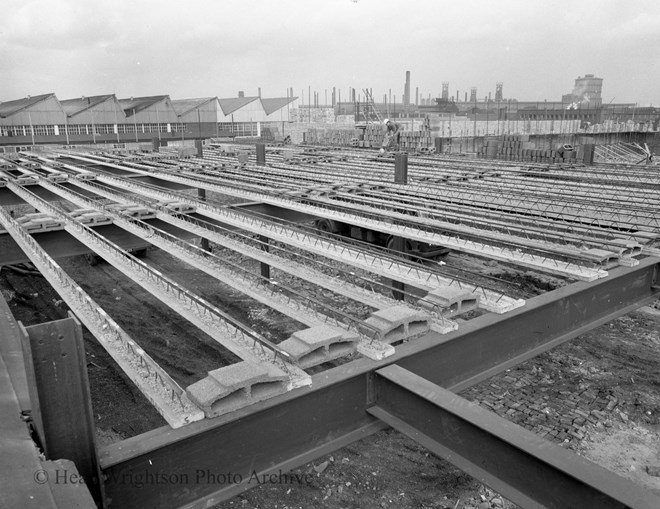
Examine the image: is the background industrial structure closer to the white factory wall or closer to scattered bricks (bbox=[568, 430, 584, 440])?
scattered bricks (bbox=[568, 430, 584, 440])

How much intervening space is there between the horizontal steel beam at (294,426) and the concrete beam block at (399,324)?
0.31 ft

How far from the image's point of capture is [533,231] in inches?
273

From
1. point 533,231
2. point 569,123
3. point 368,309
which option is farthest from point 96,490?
point 569,123

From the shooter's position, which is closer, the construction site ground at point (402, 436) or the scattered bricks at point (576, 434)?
the construction site ground at point (402, 436)

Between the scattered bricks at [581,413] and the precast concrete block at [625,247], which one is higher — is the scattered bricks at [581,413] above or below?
below

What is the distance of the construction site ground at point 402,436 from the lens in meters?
5.00

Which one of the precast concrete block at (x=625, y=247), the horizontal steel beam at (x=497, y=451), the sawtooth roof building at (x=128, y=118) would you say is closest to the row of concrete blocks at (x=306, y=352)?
the horizontal steel beam at (x=497, y=451)

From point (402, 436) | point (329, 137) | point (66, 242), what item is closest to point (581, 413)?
point (402, 436)

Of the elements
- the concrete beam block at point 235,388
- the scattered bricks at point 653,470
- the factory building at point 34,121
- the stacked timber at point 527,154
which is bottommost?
the scattered bricks at point 653,470

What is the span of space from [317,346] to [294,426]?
1.54 ft

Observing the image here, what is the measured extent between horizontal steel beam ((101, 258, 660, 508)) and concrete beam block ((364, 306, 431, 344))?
95 millimetres

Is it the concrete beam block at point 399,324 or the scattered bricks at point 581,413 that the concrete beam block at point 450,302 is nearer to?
the concrete beam block at point 399,324

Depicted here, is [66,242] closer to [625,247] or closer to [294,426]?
[294,426]

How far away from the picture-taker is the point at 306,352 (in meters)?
3.17
